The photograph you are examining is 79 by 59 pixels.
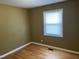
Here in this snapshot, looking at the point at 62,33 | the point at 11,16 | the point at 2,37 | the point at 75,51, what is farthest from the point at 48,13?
the point at 2,37

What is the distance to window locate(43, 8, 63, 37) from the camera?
3.56 metres

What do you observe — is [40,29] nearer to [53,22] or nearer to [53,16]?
[53,22]

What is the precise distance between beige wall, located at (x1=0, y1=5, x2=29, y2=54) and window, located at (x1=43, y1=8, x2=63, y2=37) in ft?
4.04

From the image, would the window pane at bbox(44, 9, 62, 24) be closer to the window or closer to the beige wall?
the window

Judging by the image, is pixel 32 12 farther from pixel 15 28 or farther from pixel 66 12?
pixel 66 12

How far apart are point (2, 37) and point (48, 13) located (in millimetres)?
2474

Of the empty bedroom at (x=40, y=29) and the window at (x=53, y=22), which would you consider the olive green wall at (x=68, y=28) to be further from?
the window at (x=53, y=22)

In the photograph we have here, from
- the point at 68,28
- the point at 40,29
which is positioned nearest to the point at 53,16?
the point at 68,28

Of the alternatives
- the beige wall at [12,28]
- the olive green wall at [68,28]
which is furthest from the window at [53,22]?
the beige wall at [12,28]

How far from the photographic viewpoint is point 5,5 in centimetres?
326

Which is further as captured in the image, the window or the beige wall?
the window

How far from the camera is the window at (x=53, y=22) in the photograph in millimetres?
3562

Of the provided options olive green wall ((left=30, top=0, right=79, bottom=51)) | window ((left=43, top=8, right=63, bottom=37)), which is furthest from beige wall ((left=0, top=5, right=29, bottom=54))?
window ((left=43, top=8, right=63, bottom=37))

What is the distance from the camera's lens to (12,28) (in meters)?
3.63
